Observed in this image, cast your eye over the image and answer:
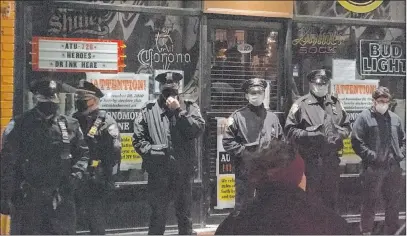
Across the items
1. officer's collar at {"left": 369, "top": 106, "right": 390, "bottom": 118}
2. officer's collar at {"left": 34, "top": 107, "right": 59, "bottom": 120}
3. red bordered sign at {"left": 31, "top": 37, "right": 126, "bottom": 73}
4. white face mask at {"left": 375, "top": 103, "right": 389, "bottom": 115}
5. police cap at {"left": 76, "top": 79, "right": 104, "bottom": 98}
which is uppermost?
red bordered sign at {"left": 31, "top": 37, "right": 126, "bottom": 73}

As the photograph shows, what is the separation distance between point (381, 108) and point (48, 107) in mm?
2720

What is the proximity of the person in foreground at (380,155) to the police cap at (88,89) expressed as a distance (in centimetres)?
212

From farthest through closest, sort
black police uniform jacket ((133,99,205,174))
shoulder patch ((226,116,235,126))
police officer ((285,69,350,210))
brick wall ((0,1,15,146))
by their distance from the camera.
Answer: police officer ((285,69,350,210)) → shoulder patch ((226,116,235,126)) → black police uniform jacket ((133,99,205,174)) → brick wall ((0,1,15,146))

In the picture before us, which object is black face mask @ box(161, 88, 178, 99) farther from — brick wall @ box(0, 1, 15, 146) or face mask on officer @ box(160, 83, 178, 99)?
brick wall @ box(0, 1, 15, 146)

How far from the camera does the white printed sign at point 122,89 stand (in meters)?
4.58

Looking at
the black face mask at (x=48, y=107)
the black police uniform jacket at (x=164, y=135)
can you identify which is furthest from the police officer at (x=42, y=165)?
the black police uniform jacket at (x=164, y=135)

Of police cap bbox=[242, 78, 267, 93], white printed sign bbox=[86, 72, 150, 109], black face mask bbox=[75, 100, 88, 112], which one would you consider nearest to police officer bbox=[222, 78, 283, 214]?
police cap bbox=[242, 78, 267, 93]

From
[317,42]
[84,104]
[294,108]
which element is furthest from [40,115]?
[317,42]

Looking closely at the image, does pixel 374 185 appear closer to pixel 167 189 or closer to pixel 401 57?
pixel 401 57

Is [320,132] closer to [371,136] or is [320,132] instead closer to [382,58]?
[371,136]

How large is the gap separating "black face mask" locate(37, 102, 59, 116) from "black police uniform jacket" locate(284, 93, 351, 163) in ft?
5.98

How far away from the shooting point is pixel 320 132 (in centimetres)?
495

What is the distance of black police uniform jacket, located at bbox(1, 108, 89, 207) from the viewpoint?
176 inches

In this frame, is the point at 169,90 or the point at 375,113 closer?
the point at 169,90
